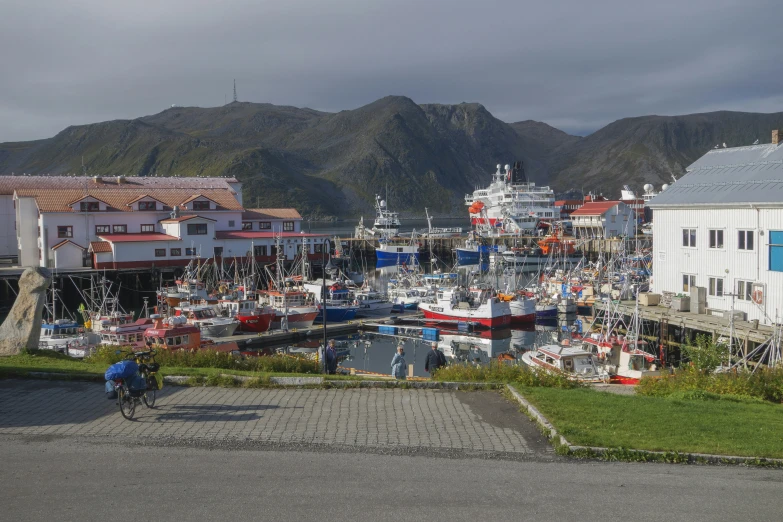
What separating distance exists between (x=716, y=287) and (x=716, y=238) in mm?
2175

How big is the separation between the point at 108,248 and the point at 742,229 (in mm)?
51466

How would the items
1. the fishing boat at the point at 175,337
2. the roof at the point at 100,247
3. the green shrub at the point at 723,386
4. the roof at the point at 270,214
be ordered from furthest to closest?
the roof at the point at 270,214 → the roof at the point at 100,247 → the fishing boat at the point at 175,337 → the green shrub at the point at 723,386

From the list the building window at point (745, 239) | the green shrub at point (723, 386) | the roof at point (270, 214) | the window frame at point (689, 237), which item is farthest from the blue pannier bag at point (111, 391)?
the roof at point (270, 214)

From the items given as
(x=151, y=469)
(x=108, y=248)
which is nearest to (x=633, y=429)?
(x=151, y=469)

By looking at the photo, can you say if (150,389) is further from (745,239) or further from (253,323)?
(253,323)

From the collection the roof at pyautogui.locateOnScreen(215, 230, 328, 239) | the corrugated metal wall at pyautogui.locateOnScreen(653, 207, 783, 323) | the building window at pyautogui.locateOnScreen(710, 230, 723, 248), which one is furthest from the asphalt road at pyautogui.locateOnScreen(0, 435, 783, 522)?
the roof at pyautogui.locateOnScreen(215, 230, 328, 239)

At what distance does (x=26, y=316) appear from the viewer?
1828 centimetres

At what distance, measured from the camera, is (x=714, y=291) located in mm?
30797

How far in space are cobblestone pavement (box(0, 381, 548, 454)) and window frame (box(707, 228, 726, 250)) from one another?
69.3 ft

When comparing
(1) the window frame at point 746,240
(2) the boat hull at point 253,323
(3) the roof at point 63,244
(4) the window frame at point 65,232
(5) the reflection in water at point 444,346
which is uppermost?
(4) the window frame at point 65,232

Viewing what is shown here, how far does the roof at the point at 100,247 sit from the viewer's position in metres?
61.0

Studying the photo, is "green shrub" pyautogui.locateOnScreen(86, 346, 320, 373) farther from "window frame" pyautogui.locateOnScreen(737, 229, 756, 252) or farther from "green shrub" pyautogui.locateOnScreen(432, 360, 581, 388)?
"window frame" pyautogui.locateOnScreen(737, 229, 756, 252)

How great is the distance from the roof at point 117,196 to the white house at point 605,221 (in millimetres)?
53536

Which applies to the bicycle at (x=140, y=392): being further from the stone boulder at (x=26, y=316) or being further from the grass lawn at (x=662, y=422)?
the grass lawn at (x=662, y=422)
